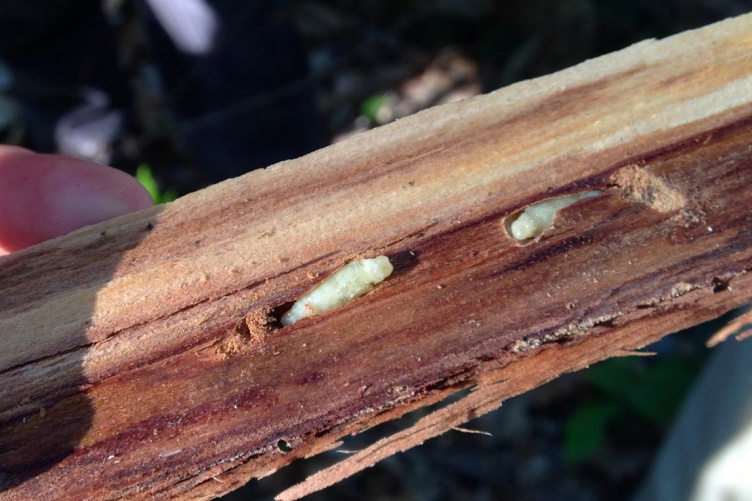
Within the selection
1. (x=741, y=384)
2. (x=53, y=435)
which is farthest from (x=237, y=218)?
(x=741, y=384)

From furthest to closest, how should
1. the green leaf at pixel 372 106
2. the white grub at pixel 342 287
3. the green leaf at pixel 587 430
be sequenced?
the green leaf at pixel 372 106, the green leaf at pixel 587 430, the white grub at pixel 342 287

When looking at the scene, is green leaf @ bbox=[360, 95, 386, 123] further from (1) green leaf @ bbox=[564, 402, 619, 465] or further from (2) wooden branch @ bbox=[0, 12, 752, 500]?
(2) wooden branch @ bbox=[0, 12, 752, 500]

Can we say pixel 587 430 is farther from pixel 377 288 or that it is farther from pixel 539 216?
pixel 377 288

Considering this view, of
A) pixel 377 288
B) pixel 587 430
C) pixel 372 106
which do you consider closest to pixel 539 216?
pixel 377 288

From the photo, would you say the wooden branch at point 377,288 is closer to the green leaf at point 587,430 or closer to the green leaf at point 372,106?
the green leaf at point 587,430

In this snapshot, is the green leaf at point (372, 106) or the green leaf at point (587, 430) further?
the green leaf at point (372, 106)

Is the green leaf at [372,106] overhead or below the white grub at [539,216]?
overhead

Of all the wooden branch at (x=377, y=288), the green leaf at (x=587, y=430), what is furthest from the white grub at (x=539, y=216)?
the green leaf at (x=587, y=430)
